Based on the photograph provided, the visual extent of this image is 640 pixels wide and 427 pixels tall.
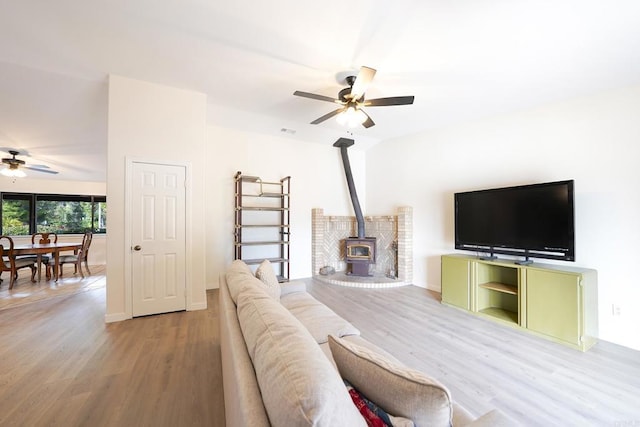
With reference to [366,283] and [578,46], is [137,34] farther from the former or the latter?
[366,283]

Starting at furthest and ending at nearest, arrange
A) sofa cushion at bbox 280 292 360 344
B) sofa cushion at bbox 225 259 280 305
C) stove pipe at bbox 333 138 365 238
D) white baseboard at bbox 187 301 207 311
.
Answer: stove pipe at bbox 333 138 365 238
white baseboard at bbox 187 301 207 311
sofa cushion at bbox 280 292 360 344
sofa cushion at bbox 225 259 280 305

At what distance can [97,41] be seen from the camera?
2.34 m

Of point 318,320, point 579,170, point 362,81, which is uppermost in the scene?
point 362,81

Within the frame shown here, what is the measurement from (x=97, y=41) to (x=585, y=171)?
17.1 feet

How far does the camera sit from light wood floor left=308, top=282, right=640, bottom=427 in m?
1.70

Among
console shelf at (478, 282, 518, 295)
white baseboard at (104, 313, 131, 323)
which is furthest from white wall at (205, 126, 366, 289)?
console shelf at (478, 282, 518, 295)

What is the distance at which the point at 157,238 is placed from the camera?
10.6 feet

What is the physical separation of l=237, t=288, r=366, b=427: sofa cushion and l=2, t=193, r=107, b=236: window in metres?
7.85

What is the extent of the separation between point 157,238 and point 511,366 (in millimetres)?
3989

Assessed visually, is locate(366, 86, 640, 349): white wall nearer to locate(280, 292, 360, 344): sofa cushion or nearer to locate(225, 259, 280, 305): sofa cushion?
locate(280, 292, 360, 344): sofa cushion

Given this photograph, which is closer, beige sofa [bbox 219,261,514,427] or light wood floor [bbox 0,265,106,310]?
beige sofa [bbox 219,261,514,427]

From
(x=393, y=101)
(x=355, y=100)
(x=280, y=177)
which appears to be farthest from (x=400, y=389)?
(x=280, y=177)

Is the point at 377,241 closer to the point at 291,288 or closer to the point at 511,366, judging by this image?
the point at 291,288

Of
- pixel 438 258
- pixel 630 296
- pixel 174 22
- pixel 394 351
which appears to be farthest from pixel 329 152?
pixel 630 296
